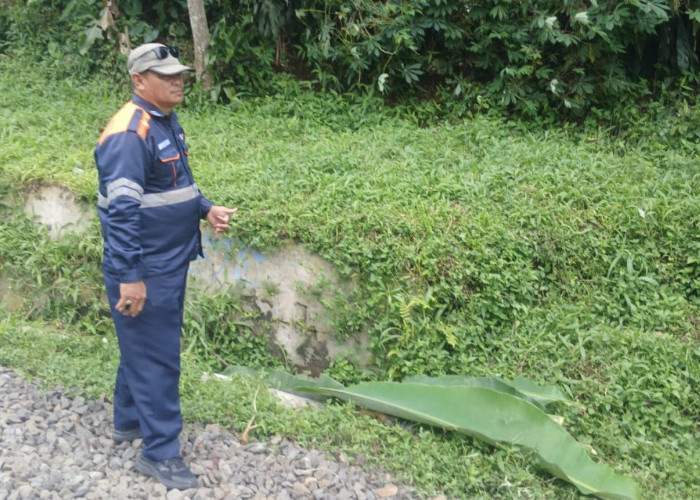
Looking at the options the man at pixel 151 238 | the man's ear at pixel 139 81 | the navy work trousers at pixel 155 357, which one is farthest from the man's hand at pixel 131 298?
the man's ear at pixel 139 81

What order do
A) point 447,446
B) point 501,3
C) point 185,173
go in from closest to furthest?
point 185,173, point 447,446, point 501,3

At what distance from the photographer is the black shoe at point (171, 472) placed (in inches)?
138

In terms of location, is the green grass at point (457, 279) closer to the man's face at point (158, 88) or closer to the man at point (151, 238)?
the man at point (151, 238)

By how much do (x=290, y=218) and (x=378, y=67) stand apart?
2946 millimetres

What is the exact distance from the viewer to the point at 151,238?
11.3ft

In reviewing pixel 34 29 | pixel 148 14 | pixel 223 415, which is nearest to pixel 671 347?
pixel 223 415

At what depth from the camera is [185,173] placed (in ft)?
11.8

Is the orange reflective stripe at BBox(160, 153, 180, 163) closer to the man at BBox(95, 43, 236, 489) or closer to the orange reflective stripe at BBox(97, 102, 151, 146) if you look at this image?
the man at BBox(95, 43, 236, 489)

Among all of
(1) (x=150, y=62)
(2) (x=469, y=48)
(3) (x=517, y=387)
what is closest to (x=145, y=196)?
(1) (x=150, y=62)

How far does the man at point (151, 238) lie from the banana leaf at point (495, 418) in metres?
1.08

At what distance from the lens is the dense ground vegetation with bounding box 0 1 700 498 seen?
411 cm

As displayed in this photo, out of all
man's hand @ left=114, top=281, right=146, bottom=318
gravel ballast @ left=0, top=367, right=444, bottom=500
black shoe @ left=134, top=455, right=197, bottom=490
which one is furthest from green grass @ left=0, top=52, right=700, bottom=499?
man's hand @ left=114, top=281, right=146, bottom=318

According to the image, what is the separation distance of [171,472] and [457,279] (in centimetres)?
207

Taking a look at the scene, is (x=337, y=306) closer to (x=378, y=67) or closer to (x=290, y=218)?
(x=290, y=218)
